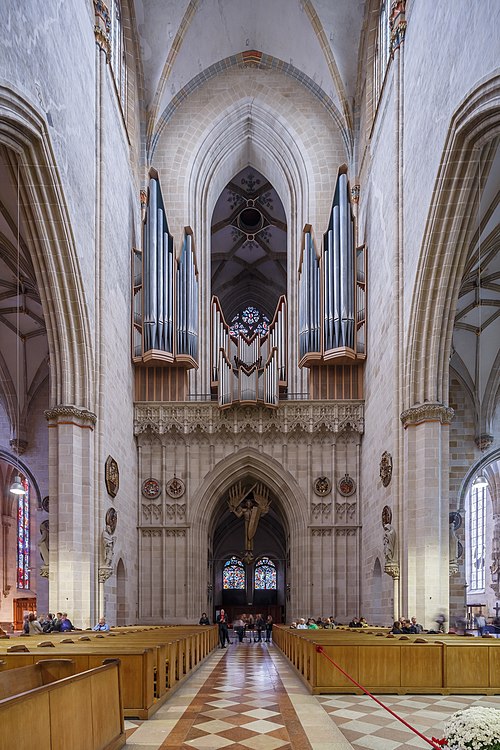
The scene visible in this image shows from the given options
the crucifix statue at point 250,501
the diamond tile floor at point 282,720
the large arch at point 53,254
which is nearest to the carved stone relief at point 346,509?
the crucifix statue at point 250,501

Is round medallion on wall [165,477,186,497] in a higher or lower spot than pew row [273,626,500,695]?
higher

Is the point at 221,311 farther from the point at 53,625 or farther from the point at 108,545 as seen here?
the point at 53,625

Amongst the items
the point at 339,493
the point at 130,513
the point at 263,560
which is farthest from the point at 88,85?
the point at 263,560

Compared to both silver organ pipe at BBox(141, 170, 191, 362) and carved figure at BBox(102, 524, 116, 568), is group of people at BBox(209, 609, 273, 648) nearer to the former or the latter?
carved figure at BBox(102, 524, 116, 568)

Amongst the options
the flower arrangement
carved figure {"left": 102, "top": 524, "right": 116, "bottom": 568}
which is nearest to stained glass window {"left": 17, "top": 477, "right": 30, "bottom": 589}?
carved figure {"left": 102, "top": 524, "right": 116, "bottom": 568}

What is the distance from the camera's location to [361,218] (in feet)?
78.0

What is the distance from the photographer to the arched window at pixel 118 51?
2048 cm

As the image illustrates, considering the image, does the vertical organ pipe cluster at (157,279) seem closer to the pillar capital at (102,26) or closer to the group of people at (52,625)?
the pillar capital at (102,26)

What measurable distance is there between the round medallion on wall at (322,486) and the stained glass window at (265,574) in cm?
1501

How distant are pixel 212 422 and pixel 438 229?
34.2 ft

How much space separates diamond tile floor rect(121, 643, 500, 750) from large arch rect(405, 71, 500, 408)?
7745mm

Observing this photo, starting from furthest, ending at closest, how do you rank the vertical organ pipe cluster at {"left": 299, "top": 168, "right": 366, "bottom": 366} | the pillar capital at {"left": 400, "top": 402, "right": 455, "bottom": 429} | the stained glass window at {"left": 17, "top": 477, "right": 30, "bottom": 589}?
1. the stained glass window at {"left": 17, "top": 477, "right": 30, "bottom": 589}
2. the vertical organ pipe cluster at {"left": 299, "top": 168, "right": 366, "bottom": 366}
3. the pillar capital at {"left": 400, "top": 402, "right": 455, "bottom": 429}

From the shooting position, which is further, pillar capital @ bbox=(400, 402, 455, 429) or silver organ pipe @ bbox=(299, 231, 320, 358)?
silver organ pipe @ bbox=(299, 231, 320, 358)

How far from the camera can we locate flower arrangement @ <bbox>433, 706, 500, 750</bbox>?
12.3ft
